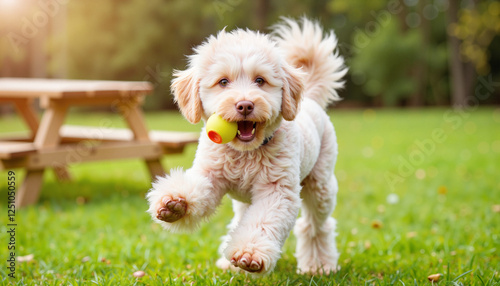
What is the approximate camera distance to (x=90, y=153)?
587 centimetres

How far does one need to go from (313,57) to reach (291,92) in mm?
988

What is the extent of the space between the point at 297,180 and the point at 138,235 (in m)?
2.18

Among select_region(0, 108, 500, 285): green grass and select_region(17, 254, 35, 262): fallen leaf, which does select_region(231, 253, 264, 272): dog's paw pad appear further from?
select_region(17, 254, 35, 262): fallen leaf

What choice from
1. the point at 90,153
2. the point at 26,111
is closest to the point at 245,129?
the point at 90,153

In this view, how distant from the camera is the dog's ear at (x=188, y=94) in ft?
9.11

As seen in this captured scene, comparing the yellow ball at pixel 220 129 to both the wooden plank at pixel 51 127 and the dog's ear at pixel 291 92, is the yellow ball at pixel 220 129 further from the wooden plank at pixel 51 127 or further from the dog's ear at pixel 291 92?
the wooden plank at pixel 51 127

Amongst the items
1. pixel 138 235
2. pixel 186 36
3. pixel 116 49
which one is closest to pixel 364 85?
pixel 186 36

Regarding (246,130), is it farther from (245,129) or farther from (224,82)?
(224,82)

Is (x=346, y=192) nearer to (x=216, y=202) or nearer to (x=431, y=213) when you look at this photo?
(x=431, y=213)

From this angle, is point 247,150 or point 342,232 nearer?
point 247,150

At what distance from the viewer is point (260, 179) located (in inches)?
110

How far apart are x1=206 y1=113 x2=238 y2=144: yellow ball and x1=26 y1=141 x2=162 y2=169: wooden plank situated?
142 inches

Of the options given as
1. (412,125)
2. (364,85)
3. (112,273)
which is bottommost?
(112,273)

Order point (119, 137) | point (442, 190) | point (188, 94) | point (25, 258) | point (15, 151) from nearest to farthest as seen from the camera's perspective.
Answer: point (188, 94), point (25, 258), point (15, 151), point (442, 190), point (119, 137)
